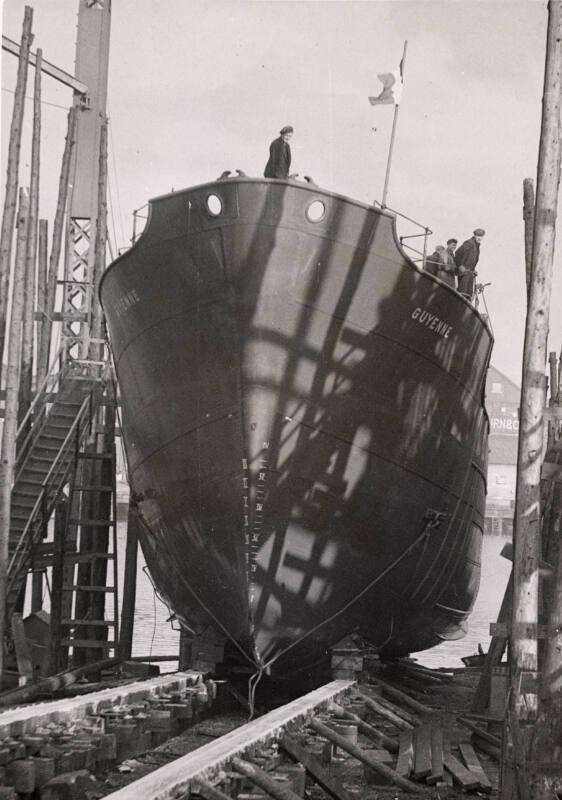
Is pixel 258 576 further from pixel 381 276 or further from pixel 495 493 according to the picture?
pixel 495 493

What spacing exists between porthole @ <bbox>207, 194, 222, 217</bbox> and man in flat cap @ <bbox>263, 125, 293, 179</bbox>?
913mm

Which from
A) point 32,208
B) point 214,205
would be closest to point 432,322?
point 214,205

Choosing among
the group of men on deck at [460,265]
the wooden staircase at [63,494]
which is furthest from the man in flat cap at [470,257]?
the wooden staircase at [63,494]

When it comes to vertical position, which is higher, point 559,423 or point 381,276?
point 381,276

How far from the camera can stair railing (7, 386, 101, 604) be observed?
12.9 metres

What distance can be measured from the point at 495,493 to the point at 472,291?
73.7m

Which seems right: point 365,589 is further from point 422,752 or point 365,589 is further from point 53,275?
point 53,275

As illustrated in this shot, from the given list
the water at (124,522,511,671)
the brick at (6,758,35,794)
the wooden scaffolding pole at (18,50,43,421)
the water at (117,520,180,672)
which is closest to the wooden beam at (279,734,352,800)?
the brick at (6,758,35,794)

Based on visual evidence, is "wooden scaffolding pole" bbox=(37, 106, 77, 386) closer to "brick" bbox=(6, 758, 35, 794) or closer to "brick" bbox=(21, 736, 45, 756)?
"brick" bbox=(21, 736, 45, 756)

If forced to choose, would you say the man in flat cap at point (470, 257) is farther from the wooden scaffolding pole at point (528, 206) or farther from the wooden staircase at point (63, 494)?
the wooden staircase at point (63, 494)

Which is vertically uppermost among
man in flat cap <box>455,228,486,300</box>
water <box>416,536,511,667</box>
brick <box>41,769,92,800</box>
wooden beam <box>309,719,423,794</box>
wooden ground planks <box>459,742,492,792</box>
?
man in flat cap <box>455,228,486,300</box>

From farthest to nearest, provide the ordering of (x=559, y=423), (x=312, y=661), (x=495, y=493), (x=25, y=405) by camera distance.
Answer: (x=495, y=493), (x=25, y=405), (x=559, y=423), (x=312, y=661)

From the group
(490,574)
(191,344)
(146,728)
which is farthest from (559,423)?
(490,574)

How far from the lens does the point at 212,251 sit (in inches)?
388
